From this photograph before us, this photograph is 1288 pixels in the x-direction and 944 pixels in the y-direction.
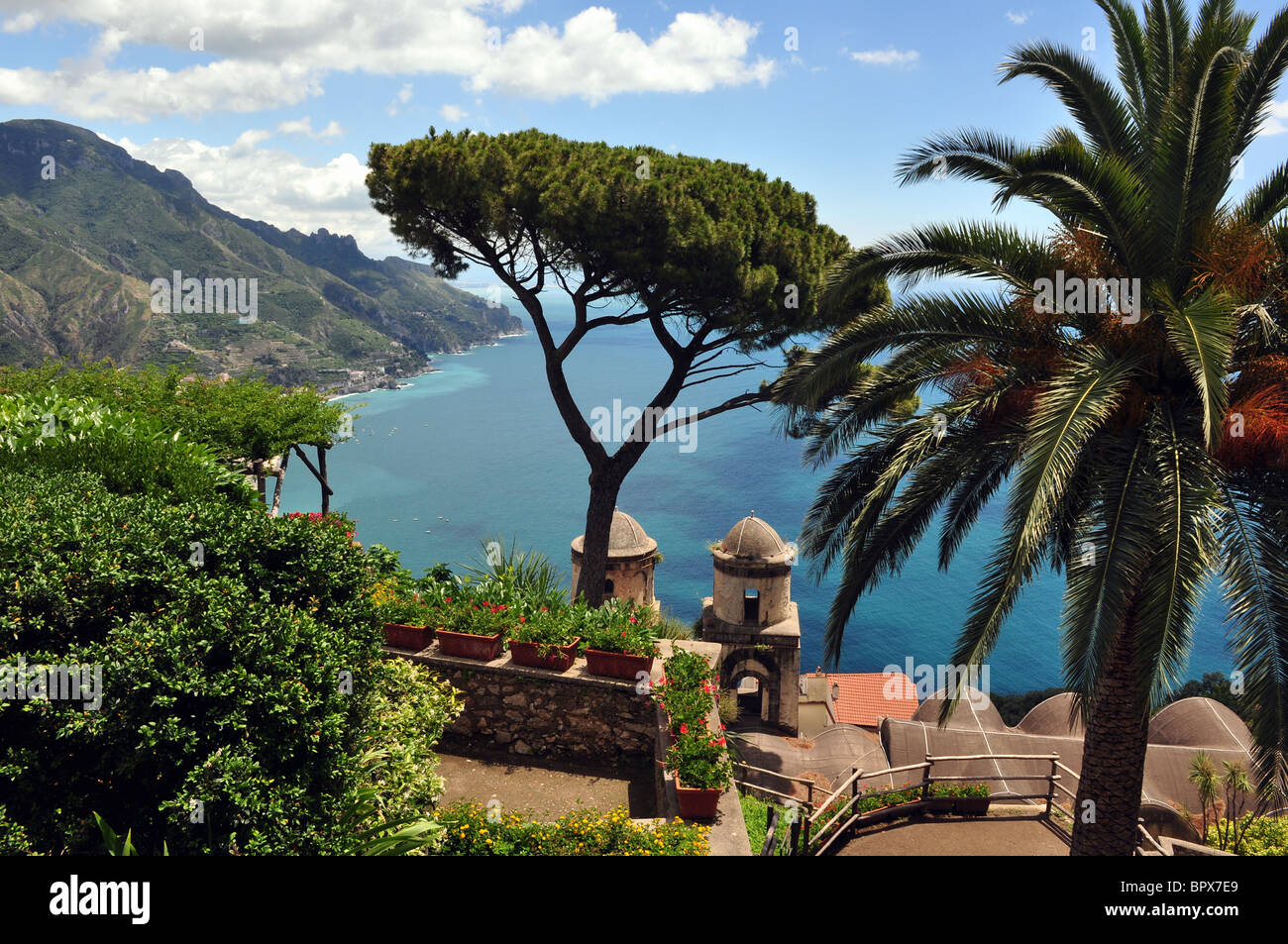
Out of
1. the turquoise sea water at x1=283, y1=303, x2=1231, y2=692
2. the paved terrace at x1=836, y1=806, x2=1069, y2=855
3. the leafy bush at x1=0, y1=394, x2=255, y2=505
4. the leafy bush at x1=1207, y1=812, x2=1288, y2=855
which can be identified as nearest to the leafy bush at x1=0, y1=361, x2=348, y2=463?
the leafy bush at x1=0, y1=394, x2=255, y2=505

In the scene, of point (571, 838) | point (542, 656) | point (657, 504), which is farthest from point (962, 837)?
point (657, 504)

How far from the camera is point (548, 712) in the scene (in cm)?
948

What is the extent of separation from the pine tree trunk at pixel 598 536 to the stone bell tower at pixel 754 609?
8303 millimetres

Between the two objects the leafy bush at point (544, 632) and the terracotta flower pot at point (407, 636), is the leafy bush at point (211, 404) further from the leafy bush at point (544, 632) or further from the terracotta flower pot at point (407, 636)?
the leafy bush at point (544, 632)

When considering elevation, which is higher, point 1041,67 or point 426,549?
point 1041,67

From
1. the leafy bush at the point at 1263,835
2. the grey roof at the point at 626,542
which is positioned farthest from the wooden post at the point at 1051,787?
the grey roof at the point at 626,542

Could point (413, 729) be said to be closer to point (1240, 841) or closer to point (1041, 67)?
point (1041, 67)

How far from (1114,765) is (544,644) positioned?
6322 mm

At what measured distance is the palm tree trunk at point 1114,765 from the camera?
771 cm

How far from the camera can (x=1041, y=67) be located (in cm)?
825

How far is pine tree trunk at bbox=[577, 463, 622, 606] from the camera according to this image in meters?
16.5

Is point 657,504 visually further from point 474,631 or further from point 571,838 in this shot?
point 571,838
